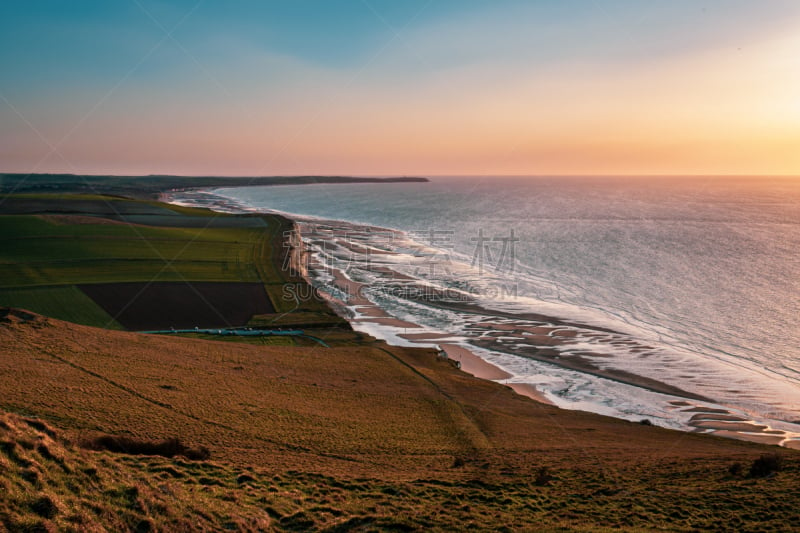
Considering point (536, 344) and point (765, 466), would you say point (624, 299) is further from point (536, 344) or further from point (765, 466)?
point (765, 466)

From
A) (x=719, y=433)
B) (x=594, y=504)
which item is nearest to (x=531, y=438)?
(x=594, y=504)

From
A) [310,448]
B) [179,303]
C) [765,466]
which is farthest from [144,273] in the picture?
[765,466]

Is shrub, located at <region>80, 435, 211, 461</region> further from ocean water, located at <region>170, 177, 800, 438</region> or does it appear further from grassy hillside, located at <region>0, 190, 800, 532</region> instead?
ocean water, located at <region>170, 177, 800, 438</region>

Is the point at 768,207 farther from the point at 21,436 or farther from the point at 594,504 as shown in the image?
the point at 21,436

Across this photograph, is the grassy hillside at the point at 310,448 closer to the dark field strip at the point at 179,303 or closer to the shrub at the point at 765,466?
the shrub at the point at 765,466

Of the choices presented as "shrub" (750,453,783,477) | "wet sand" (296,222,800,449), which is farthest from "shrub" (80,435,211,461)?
"shrub" (750,453,783,477)
